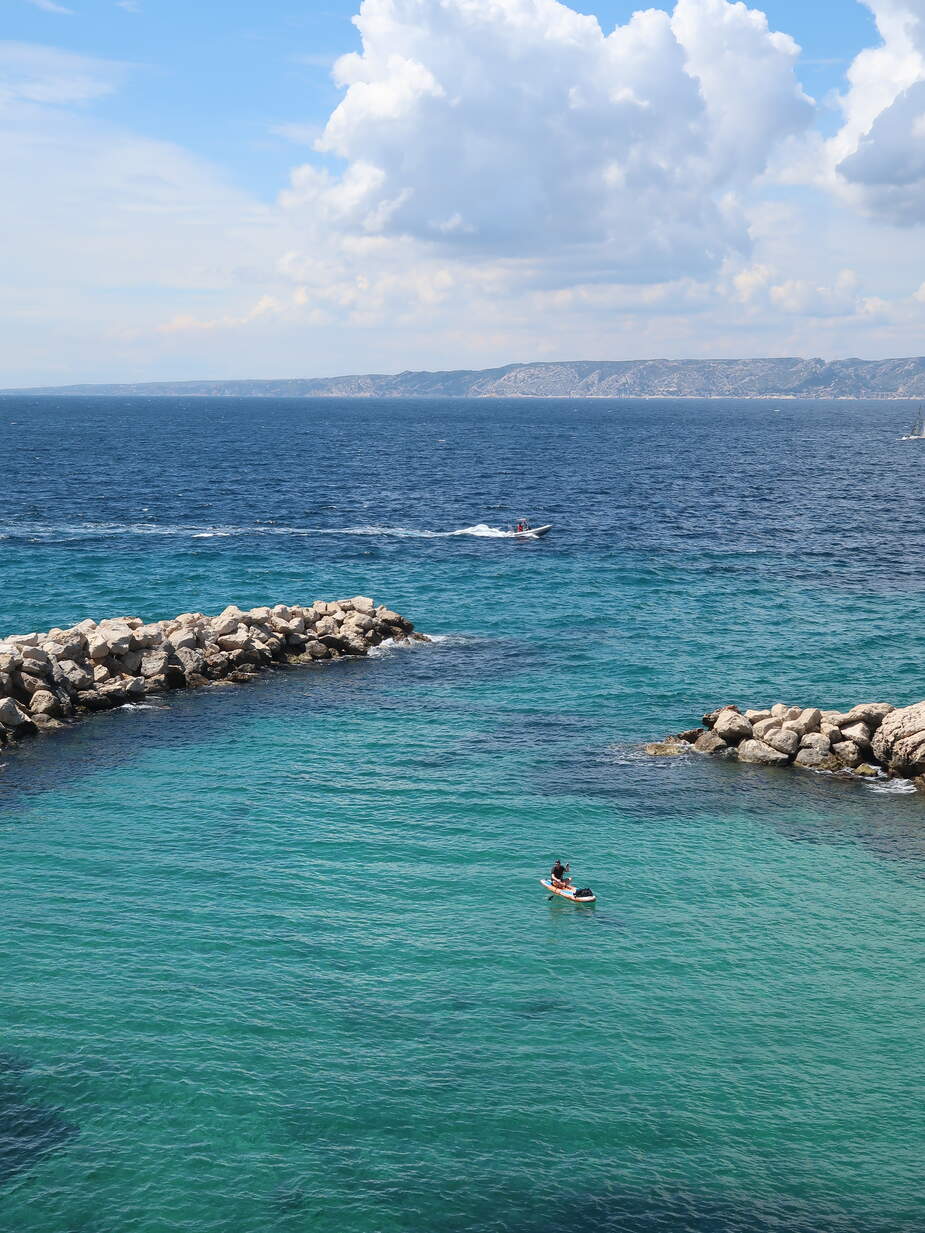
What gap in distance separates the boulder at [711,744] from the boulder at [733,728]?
35 cm

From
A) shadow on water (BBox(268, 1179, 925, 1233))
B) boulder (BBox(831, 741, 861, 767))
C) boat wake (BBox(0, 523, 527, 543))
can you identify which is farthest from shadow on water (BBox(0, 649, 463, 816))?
boat wake (BBox(0, 523, 527, 543))

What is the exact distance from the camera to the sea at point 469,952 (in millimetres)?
26250

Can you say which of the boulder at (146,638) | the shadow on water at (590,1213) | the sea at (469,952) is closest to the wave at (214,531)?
the sea at (469,952)

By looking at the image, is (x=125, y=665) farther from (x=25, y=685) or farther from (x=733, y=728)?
(x=733, y=728)

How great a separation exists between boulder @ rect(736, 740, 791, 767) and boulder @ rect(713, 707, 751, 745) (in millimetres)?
875

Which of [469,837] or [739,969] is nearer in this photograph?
[739,969]

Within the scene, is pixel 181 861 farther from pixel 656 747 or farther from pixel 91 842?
pixel 656 747

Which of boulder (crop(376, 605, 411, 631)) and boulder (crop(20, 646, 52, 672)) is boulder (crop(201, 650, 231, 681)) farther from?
boulder (crop(376, 605, 411, 631))

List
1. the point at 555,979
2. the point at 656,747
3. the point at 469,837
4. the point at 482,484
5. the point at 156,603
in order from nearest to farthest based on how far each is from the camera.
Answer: the point at 555,979
the point at 469,837
the point at 656,747
the point at 156,603
the point at 482,484

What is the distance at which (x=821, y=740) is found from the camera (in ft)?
173

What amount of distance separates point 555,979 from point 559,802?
1408 centimetres

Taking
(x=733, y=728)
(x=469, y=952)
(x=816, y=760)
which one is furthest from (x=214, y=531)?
(x=469, y=952)

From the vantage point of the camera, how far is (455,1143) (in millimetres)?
27250

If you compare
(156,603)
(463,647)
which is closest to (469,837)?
(463,647)
